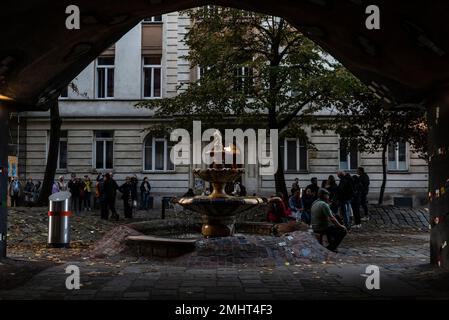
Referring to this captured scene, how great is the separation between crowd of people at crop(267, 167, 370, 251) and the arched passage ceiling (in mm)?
3320

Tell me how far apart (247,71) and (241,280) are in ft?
52.4

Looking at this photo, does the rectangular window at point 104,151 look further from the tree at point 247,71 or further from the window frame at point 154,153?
the tree at point 247,71

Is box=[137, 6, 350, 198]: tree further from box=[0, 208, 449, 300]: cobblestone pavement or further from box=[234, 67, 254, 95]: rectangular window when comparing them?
box=[0, 208, 449, 300]: cobblestone pavement

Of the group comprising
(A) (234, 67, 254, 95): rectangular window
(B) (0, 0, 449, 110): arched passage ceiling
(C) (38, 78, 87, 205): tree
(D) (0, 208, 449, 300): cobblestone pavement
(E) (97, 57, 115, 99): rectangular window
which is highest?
(E) (97, 57, 115, 99): rectangular window

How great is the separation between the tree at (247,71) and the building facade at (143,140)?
30.8 ft

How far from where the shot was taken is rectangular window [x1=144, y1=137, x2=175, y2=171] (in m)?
34.1

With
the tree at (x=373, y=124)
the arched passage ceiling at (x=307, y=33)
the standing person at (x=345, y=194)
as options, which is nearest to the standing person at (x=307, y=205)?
the standing person at (x=345, y=194)

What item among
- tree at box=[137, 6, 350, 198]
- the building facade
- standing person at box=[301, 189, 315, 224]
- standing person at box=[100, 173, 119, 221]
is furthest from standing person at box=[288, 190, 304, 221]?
the building facade

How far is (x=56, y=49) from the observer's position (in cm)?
975

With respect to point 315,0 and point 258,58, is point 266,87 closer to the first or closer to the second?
point 258,58

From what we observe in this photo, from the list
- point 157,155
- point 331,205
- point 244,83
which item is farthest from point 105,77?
point 331,205

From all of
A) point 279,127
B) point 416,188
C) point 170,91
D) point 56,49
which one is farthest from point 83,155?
point 56,49

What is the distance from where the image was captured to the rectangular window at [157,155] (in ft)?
112

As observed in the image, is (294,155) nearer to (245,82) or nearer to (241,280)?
(245,82)
